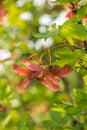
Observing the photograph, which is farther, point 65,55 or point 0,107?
point 0,107

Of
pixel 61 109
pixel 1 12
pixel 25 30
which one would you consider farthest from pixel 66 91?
pixel 61 109

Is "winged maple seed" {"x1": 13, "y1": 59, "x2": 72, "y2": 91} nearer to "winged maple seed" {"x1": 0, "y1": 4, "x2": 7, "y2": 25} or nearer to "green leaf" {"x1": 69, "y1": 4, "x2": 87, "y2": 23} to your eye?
"green leaf" {"x1": 69, "y1": 4, "x2": 87, "y2": 23}

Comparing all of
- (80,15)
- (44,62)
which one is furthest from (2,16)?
(80,15)

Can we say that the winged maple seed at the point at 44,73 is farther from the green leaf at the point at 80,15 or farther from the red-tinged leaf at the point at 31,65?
the green leaf at the point at 80,15

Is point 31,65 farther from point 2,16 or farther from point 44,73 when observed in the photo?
point 2,16

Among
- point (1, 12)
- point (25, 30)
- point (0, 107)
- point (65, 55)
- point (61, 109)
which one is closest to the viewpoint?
point (65, 55)

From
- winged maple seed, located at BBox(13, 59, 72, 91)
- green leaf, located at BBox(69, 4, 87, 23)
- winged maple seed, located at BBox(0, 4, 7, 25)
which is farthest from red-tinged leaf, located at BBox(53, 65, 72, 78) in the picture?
winged maple seed, located at BBox(0, 4, 7, 25)

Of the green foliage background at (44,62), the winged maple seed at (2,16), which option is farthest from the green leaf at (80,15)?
the winged maple seed at (2,16)

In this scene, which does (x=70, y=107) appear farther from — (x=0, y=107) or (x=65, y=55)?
(x=0, y=107)
